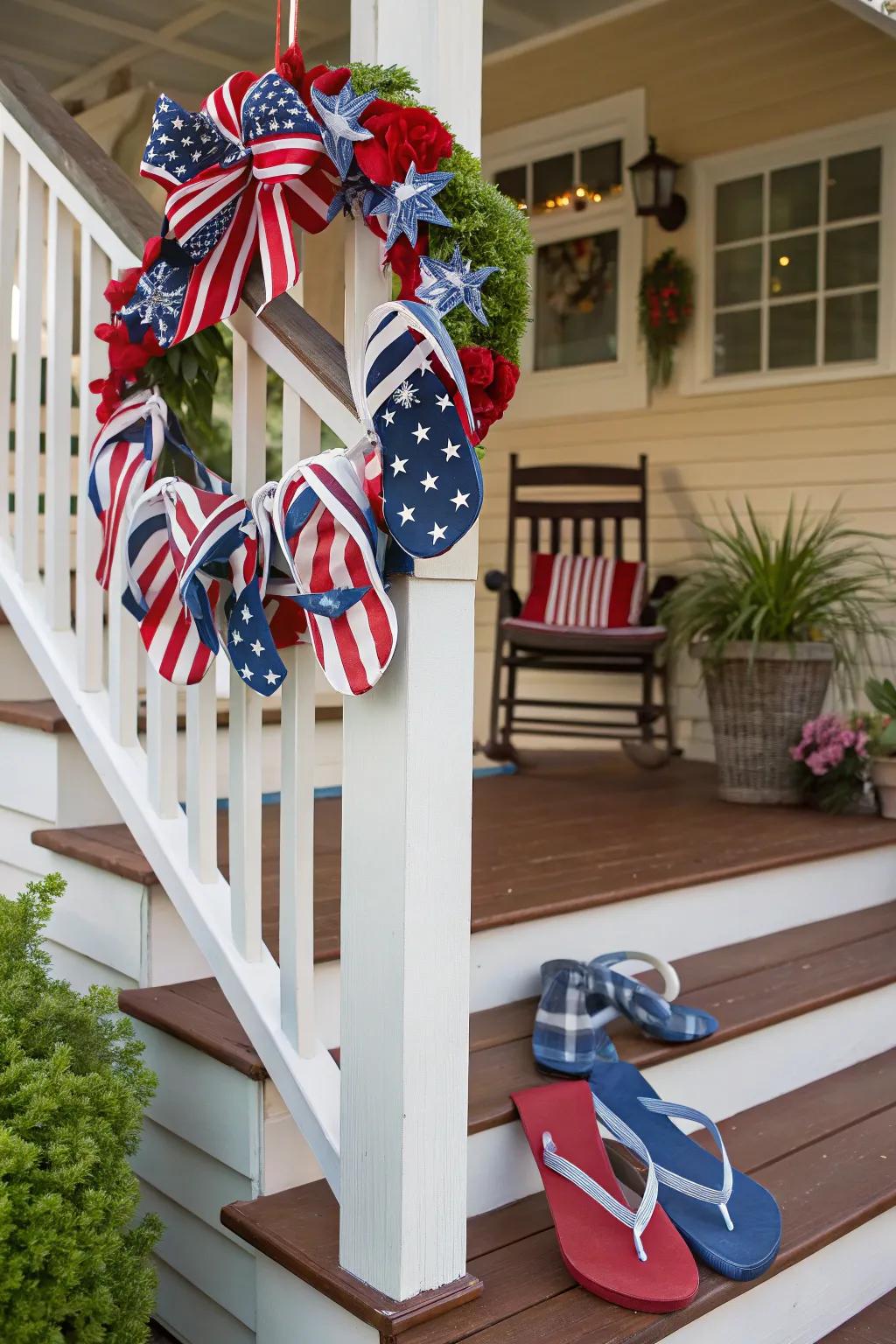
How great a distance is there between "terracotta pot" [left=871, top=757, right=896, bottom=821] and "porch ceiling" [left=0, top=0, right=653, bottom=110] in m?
2.72

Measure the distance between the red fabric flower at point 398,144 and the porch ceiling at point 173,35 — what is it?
301cm

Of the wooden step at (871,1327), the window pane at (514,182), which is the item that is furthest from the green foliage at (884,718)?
the window pane at (514,182)

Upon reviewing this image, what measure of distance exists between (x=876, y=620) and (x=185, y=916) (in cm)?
289

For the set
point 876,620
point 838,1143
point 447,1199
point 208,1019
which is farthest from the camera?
point 876,620

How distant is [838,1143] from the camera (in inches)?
81.0

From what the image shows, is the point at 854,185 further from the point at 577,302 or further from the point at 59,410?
the point at 59,410

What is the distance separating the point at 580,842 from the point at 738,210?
2688 millimetres

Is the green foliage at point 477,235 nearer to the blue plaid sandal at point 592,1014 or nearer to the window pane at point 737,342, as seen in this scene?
the blue plaid sandal at point 592,1014

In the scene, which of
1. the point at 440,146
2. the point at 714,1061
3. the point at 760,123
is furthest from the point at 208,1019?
the point at 760,123

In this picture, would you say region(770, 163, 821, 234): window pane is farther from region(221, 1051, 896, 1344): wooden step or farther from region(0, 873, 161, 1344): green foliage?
region(0, 873, 161, 1344): green foliage

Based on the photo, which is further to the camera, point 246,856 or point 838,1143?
point 838,1143

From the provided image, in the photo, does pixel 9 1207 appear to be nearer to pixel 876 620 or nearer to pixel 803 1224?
pixel 803 1224

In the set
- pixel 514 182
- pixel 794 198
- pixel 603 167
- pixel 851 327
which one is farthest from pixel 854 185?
pixel 514 182

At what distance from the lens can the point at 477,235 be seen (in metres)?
1.43
